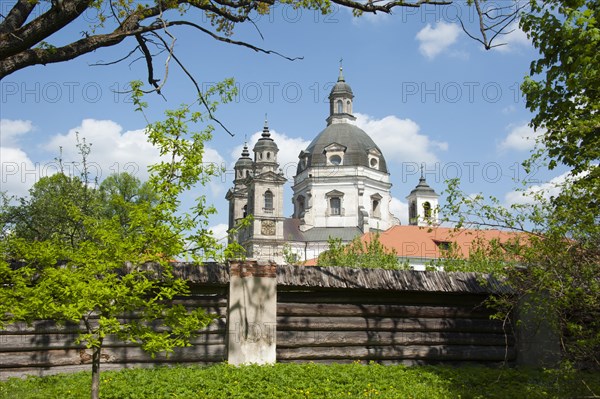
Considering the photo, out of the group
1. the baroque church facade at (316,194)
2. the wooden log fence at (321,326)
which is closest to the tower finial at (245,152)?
the baroque church facade at (316,194)

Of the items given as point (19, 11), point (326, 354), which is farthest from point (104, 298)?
point (326, 354)

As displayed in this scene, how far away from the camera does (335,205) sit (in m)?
67.3

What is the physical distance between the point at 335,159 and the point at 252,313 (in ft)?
191

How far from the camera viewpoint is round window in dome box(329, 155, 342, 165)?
68.4 metres

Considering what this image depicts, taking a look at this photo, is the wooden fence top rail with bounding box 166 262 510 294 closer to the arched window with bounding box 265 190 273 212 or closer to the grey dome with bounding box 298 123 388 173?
the arched window with bounding box 265 190 273 212

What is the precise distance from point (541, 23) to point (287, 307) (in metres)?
7.47

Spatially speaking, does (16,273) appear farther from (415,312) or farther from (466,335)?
(466,335)

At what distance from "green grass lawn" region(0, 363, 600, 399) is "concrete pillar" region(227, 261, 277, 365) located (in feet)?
1.69

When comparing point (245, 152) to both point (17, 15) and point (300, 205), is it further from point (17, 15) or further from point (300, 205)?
point (17, 15)

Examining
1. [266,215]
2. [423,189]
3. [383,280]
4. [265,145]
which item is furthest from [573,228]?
[423,189]

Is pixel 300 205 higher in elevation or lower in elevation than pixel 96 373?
higher

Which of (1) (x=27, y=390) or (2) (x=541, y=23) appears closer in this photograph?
(1) (x=27, y=390)

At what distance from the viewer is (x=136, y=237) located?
8367 mm

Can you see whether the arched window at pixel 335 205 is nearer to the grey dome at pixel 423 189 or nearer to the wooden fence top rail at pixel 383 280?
the grey dome at pixel 423 189
